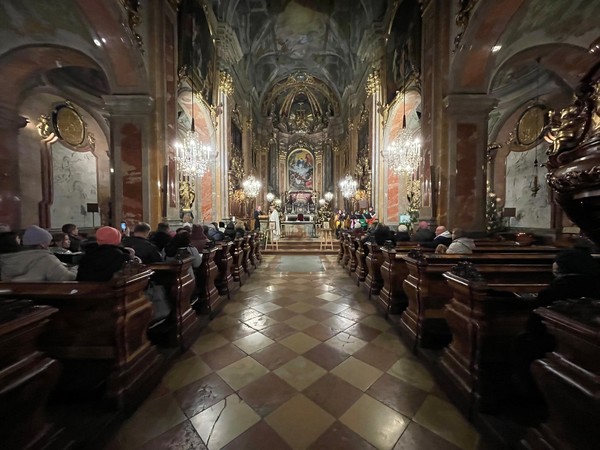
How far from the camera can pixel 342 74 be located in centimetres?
1539

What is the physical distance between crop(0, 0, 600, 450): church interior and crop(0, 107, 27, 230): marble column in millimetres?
56

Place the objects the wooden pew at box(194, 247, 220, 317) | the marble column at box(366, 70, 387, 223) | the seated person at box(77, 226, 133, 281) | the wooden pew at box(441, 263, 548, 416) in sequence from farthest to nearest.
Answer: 1. the marble column at box(366, 70, 387, 223)
2. the wooden pew at box(194, 247, 220, 317)
3. the seated person at box(77, 226, 133, 281)
4. the wooden pew at box(441, 263, 548, 416)

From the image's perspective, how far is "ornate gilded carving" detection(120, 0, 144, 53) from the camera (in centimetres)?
479

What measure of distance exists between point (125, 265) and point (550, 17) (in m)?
7.92

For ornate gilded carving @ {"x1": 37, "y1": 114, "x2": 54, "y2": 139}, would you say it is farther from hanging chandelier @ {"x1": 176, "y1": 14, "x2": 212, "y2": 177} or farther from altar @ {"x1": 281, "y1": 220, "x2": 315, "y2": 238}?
altar @ {"x1": 281, "y1": 220, "x2": 315, "y2": 238}

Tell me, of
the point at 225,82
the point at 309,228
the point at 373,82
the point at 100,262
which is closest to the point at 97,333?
the point at 100,262

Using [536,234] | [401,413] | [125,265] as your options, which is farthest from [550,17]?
[125,265]

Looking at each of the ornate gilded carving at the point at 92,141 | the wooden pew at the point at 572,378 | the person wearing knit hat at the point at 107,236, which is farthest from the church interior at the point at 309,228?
the person wearing knit hat at the point at 107,236

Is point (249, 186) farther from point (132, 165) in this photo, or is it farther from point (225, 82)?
point (132, 165)

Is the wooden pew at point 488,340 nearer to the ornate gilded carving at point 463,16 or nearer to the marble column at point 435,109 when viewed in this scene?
the marble column at point 435,109

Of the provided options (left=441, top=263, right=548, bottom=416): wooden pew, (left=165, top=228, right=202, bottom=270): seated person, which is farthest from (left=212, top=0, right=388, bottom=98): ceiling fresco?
(left=441, top=263, right=548, bottom=416): wooden pew

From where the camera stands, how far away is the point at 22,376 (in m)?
1.13

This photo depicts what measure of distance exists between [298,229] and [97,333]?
11391 mm

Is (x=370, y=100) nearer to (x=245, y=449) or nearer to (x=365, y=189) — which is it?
(x=365, y=189)
